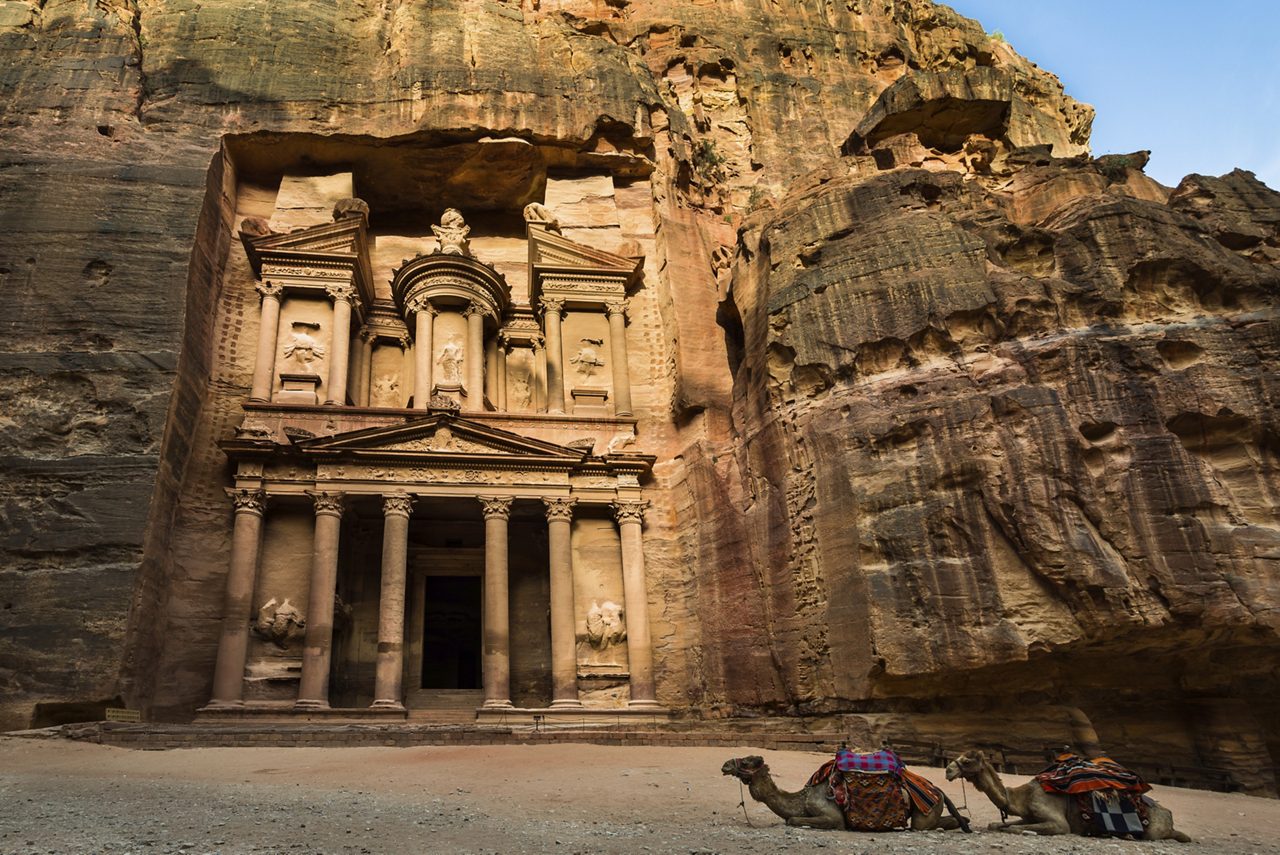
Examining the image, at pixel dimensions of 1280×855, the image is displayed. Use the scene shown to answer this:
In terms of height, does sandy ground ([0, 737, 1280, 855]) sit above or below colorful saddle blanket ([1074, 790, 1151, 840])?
above

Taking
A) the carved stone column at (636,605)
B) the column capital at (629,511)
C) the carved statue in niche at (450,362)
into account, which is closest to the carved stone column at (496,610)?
the column capital at (629,511)

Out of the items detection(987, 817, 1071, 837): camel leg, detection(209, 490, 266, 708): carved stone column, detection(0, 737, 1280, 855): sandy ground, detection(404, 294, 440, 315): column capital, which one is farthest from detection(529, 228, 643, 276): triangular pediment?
detection(987, 817, 1071, 837): camel leg

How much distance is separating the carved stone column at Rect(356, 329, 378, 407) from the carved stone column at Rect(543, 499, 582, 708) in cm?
640

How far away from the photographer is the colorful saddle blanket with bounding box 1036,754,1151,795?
23.7 feet

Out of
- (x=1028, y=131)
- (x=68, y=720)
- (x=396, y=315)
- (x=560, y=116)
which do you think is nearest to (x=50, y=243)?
(x=396, y=315)

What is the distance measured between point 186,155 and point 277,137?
8.32 ft

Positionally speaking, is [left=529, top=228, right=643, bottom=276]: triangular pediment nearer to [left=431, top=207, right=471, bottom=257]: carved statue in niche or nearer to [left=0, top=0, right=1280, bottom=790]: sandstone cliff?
[left=0, top=0, right=1280, bottom=790]: sandstone cliff

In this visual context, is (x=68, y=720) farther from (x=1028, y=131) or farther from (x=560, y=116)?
(x=1028, y=131)

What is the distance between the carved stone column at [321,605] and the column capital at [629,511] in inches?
238

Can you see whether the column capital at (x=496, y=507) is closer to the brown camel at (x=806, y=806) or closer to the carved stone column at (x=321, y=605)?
the carved stone column at (x=321, y=605)

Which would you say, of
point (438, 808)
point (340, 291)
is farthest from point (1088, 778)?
point (340, 291)

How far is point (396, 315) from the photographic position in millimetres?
23906

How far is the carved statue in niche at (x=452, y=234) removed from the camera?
23.2 meters

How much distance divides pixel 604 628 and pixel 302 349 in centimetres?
1017
